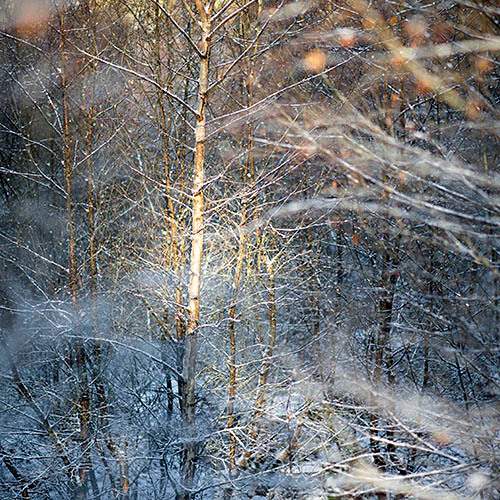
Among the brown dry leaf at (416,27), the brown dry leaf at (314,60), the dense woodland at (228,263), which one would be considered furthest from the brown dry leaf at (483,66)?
the brown dry leaf at (314,60)

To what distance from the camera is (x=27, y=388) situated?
275 inches

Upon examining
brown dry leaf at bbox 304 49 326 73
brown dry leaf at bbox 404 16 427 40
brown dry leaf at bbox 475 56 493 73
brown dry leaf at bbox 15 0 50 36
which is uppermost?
brown dry leaf at bbox 15 0 50 36

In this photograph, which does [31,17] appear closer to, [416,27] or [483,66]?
[416,27]

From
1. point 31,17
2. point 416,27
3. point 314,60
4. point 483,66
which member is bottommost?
point 483,66

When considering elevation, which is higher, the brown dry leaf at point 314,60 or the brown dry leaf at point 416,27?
the brown dry leaf at point 314,60

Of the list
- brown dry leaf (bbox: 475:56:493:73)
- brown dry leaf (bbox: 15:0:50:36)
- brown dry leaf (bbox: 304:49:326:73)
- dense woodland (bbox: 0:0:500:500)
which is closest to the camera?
brown dry leaf (bbox: 475:56:493:73)

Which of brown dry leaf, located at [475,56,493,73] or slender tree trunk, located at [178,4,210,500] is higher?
brown dry leaf, located at [475,56,493,73]

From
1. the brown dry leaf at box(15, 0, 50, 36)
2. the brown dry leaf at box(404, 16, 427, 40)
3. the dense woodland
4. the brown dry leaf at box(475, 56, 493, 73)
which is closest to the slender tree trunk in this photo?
the dense woodland

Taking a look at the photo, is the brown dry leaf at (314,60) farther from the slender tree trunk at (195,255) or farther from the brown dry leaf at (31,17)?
the brown dry leaf at (31,17)

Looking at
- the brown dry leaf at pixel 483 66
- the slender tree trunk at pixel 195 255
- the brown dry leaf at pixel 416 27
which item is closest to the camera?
the brown dry leaf at pixel 483 66

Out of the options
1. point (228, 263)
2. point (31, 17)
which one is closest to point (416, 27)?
point (228, 263)

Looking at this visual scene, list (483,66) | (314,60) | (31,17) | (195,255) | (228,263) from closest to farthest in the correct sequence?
(483,66) < (195,255) < (228,263) < (314,60) < (31,17)

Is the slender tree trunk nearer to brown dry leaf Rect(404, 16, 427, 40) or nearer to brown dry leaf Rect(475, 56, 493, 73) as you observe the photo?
brown dry leaf Rect(404, 16, 427, 40)

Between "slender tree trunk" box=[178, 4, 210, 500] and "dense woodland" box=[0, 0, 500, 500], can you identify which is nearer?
"slender tree trunk" box=[178, 4, 210, 500]
